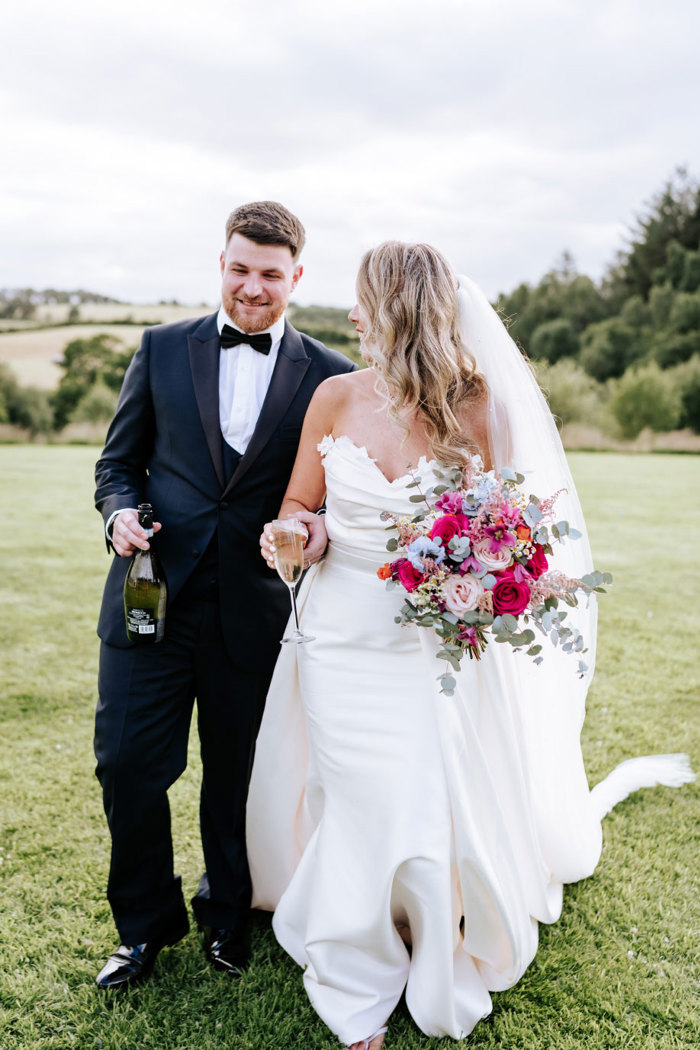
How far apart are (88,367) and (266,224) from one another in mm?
37835

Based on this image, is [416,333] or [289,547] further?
[416,333]

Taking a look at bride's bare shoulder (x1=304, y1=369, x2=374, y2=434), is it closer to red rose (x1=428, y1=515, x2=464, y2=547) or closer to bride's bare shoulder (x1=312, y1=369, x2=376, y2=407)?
bride's bare shoulder (x1=312, y1=369, x2=376, y2=407)

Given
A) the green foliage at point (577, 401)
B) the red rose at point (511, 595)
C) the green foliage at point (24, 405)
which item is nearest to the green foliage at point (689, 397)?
the green foliage at point (577, 401)

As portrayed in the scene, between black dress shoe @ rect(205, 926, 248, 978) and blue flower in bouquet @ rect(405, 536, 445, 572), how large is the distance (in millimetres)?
1823

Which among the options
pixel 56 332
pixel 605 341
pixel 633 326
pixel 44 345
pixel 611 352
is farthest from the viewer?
pixel 633 326

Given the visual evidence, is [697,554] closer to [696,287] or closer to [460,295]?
[460,295]

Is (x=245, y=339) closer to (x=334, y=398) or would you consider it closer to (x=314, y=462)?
(x=334, y=398)

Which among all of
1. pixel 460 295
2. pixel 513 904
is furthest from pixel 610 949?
pixel 460 295

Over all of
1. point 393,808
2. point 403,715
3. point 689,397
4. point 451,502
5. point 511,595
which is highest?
point 689,397

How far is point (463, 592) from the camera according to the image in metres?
2.41

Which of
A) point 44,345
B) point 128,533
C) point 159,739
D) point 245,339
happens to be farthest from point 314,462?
point 44,345

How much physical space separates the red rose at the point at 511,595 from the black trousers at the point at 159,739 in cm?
117

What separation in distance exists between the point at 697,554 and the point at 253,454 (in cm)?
1052

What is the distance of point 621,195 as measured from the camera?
58.2 meters
